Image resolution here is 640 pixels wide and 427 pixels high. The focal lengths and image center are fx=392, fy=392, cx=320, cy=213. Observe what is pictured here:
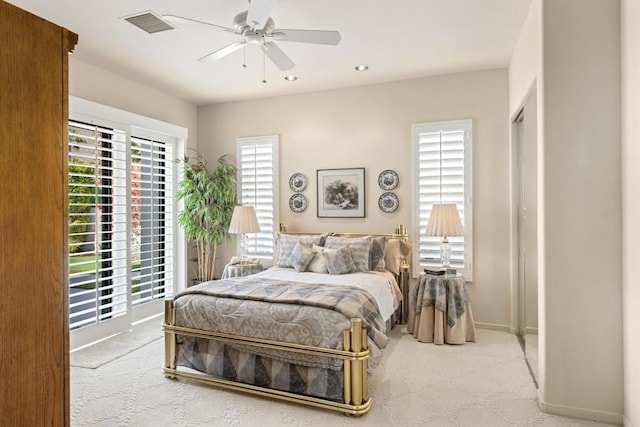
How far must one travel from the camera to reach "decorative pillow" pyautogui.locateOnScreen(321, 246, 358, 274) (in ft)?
13.6

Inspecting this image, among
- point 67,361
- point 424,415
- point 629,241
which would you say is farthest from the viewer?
point 424,415

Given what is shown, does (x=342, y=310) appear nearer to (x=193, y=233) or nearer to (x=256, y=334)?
(x=256, y=334)

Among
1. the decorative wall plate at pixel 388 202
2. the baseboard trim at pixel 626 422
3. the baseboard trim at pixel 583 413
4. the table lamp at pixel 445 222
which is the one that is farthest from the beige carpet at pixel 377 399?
the decorative wall plate at pixel 388 202

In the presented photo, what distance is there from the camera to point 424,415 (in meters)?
2.62

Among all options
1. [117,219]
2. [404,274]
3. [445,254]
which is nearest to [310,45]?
[445,254]

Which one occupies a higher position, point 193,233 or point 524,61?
point 524,61

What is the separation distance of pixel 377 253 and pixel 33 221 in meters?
3.56

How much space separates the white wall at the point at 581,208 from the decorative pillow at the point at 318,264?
2193 millimetres

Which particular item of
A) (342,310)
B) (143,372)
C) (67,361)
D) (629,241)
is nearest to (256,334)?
(342,310)

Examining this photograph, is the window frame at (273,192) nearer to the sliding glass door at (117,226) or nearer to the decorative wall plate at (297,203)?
the decorative wall plate at (297,203)

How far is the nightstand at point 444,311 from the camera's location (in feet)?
13.0

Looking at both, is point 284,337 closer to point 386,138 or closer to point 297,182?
point 297,182

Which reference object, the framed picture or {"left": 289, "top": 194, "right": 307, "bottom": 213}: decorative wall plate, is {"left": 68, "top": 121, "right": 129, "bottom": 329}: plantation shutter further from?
the framed picture

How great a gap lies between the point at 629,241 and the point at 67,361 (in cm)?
293
